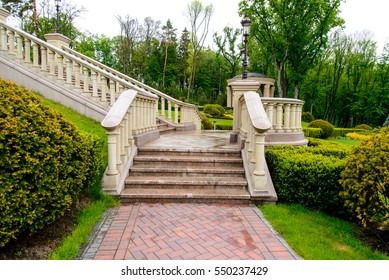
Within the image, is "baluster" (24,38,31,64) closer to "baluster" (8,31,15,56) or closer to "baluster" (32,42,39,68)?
"baluster" (32,42,39,68)

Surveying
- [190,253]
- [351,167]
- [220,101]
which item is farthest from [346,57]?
[190,253]

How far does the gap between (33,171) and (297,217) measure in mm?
3937

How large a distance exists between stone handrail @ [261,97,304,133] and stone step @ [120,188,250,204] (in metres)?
2.30

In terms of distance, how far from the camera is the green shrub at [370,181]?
11.4 feet

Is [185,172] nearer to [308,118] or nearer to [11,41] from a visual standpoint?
[11,41]

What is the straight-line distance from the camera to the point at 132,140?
19.0 ft

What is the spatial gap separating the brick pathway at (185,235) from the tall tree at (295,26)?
2529 centimetres

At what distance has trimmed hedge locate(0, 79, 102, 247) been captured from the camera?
264 cm

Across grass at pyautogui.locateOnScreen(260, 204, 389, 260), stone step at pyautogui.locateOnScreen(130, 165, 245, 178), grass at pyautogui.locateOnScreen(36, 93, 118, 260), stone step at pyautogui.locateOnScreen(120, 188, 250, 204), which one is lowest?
grass at pyautogui.locateOnScreen(260, 204, 389, 260)

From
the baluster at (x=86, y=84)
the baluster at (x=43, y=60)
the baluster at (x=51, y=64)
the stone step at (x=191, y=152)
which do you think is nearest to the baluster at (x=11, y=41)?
the baluster at (x=43, y=60)

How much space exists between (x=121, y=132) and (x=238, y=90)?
3.46 m

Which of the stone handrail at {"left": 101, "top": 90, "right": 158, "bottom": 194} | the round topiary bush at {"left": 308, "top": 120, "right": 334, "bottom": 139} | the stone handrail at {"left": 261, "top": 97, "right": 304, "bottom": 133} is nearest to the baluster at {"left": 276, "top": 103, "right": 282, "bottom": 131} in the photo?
the stone handrail at {"left": 261, "top": 97, "right": 304, "bottom": 133}

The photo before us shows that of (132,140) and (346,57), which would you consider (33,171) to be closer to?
(132,140)

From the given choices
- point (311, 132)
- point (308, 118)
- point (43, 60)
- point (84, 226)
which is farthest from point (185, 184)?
point (308, 118)
